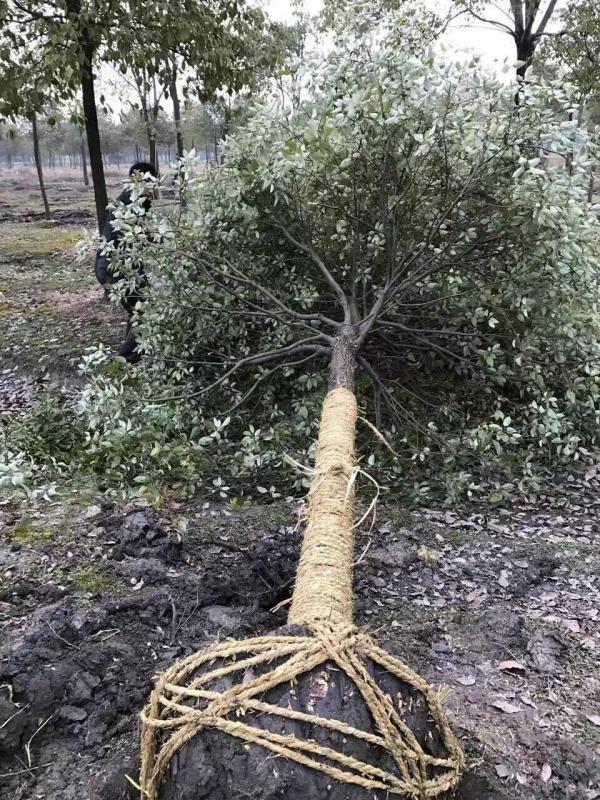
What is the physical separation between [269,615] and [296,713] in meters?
1.38

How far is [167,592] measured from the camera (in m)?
2.70

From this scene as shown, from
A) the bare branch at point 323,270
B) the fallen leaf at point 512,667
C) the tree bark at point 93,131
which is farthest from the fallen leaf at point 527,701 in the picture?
the tree bark at point 93,131

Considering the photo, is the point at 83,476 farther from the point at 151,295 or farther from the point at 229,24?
the point at 229,24

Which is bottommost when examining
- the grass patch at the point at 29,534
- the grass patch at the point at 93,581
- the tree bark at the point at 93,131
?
the grass patch at the point at 29,534

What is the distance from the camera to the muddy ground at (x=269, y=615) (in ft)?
6.24

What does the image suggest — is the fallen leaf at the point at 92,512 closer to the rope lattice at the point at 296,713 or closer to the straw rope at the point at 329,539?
the straw rope at the point at 329,539

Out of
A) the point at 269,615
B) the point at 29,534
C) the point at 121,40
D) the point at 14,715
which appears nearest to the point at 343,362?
the point at 269,615

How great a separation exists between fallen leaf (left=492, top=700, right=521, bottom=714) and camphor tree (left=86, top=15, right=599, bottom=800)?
2.87 feet

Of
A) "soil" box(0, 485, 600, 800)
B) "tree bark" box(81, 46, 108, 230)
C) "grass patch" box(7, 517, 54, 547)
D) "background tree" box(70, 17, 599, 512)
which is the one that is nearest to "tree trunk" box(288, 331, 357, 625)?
"soil" box(0, 485, 600, 800)

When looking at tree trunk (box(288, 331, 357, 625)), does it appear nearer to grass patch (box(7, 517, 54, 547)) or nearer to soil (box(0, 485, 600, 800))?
soil (box(0, 485, 600, 800))

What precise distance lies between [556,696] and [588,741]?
0.71ft

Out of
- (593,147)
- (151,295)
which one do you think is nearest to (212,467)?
(151,295)

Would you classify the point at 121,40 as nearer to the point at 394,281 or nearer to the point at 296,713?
the point at 394,281

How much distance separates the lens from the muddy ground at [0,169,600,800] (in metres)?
1.90
